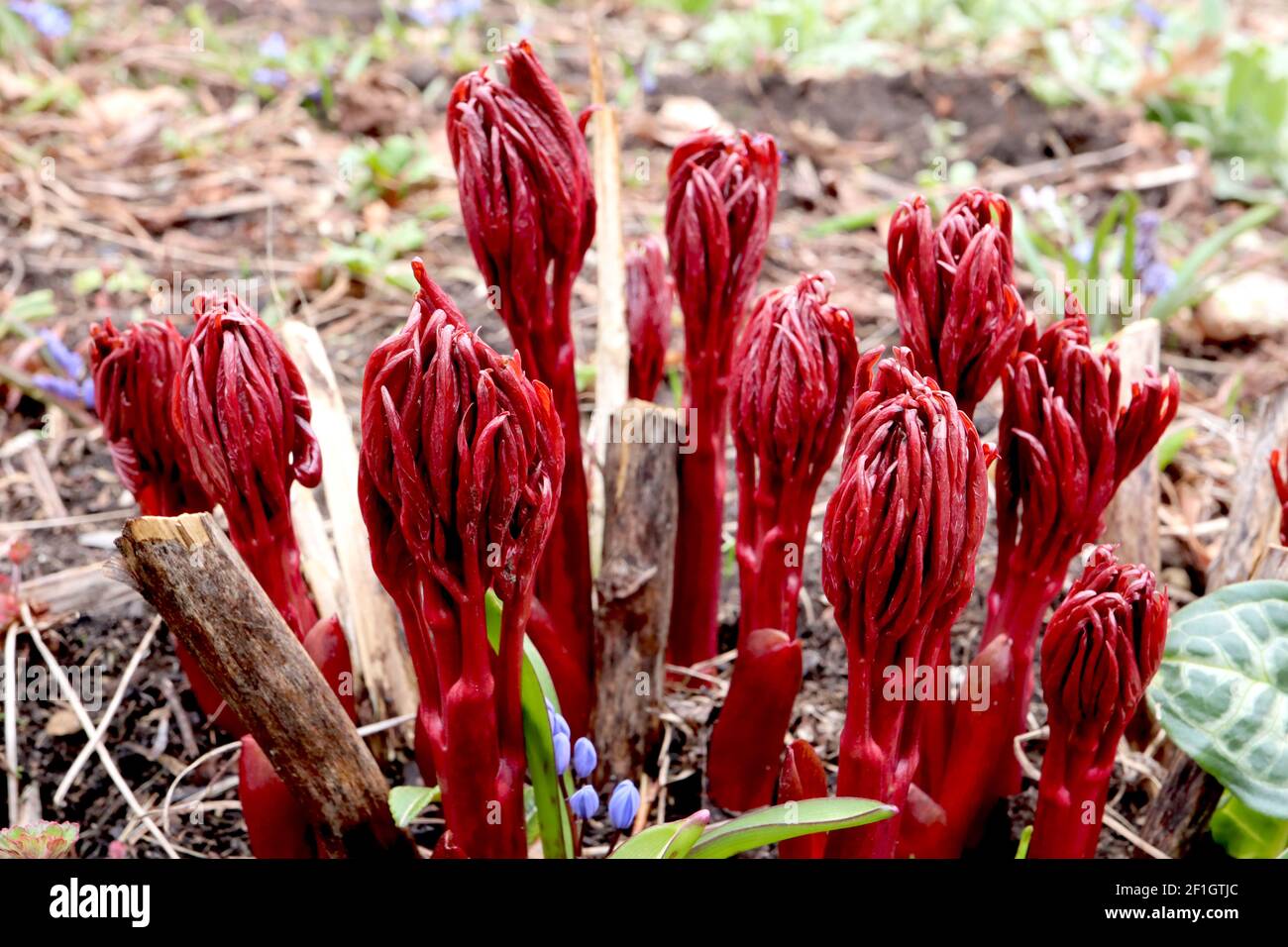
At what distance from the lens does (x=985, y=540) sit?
3076 millimetres

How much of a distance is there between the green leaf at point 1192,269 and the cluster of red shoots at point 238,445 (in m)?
3.13

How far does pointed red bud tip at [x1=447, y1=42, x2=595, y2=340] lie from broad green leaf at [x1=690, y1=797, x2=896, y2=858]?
90 cm

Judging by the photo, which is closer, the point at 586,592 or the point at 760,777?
the point at 760,777

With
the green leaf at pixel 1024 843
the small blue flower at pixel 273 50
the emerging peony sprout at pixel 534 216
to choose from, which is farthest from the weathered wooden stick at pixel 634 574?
the small blue flower at pixel 273 50

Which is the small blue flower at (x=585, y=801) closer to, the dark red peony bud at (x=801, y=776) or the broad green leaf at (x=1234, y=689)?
the dark red peony bud at (x=801, y=776)

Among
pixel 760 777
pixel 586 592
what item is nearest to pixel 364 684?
pixel 586 592

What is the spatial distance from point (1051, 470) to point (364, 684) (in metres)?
1.39

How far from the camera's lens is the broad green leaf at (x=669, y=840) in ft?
5.48

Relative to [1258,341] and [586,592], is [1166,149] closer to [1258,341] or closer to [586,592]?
[1258,341]

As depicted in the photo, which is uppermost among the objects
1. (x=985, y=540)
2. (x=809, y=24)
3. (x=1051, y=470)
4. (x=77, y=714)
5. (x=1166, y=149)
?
(x=809, y=24)

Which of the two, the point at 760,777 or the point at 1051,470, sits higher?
the point at 1051,470

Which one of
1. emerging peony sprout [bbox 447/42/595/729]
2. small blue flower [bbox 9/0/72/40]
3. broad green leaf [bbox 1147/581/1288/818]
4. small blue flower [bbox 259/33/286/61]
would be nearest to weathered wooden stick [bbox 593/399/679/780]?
emerging peony sprout [bbox 447/42/595/729]

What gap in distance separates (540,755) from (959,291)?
98 centimetres

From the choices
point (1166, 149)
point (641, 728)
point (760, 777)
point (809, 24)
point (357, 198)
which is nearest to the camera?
point (760, 777)
